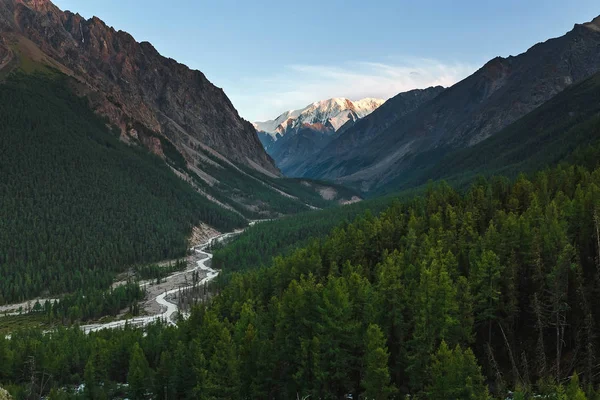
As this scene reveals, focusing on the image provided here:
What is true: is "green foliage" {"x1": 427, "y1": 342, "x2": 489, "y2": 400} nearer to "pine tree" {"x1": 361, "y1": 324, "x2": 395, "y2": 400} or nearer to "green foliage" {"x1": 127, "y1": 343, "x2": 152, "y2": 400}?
"pine tree" {"x1": 361, "y1": 324, "x2": 395, "y2": 400}

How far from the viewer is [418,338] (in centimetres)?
4894

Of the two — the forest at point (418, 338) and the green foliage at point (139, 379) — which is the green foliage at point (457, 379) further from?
the green foliage at point (139, 379)

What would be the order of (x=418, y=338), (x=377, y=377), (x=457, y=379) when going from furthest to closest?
(x=418, y=338) → (x=377, y=377) → (x=457, y=379)

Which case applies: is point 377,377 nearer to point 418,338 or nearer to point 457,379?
point 418,338

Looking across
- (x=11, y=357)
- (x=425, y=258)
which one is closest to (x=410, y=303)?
(x=425, y=258)

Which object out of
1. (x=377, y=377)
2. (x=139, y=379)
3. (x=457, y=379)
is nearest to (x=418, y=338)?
(x=377, y=377)

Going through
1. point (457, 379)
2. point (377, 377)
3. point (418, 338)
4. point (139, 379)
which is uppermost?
point (418, 338)

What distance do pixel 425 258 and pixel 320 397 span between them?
27598 millimetres

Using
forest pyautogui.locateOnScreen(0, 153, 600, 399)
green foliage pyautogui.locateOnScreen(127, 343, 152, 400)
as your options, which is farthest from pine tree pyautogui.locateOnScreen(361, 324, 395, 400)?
green foliage pyautogui.locateOnScreen(127, 343, 152, 400)

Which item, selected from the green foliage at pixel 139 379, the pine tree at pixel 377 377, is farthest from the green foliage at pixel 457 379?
the green foliage at pixel 139 379

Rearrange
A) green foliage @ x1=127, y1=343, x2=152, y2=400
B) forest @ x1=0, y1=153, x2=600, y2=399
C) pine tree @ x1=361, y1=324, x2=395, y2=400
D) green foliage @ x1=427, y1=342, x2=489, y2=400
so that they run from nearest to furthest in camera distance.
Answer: green foliage @ x1=427, y1=342, x2=489, y2=400, pine tree @ x1=361, y1=324, x2=395, y2=400, forest @ x1=0, y1=153, x2=600, y2=399, green foliage @ x1=127, y1=343, x2=152, y2=400

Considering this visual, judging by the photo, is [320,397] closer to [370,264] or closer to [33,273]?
[370,264]

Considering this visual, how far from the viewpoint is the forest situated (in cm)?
4616

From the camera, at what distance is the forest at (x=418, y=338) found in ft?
151
